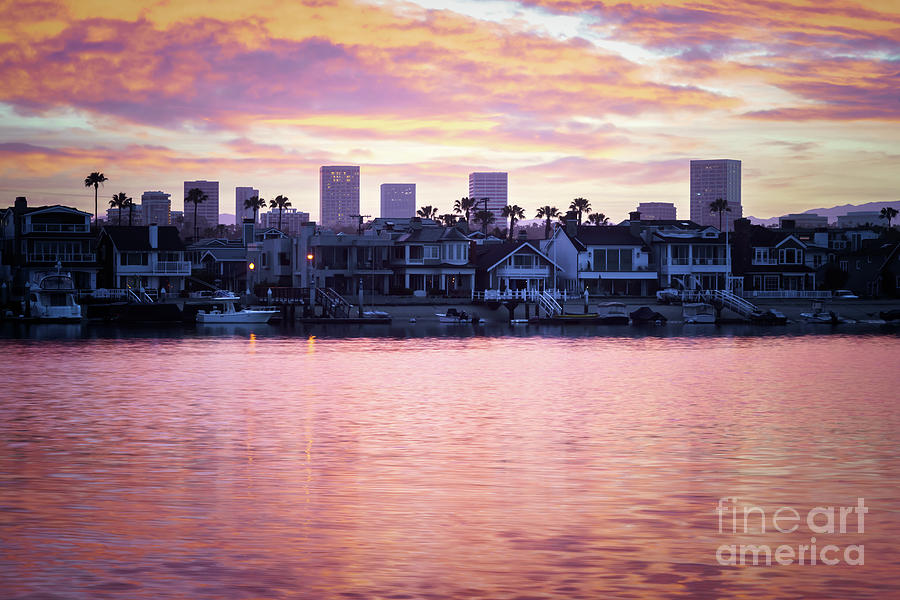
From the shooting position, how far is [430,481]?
24.6 m

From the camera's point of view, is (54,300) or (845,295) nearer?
(54,300)

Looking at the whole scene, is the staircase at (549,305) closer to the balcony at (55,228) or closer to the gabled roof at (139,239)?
the gabled roof at (139,239)

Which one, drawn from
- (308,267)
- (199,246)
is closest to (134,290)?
(308,267)

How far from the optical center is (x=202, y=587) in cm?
1605

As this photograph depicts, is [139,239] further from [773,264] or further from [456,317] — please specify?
[773,264]

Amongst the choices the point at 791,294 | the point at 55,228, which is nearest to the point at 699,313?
the point at 791,294

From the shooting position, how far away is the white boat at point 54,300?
97.2 metres

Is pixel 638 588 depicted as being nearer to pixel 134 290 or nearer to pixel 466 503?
pixel 466 503

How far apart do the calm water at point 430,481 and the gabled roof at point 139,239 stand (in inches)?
2371

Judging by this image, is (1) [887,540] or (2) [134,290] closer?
(1) [887,540]

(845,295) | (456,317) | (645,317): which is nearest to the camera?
(456,317)

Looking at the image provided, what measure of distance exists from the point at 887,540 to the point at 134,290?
3957 inches

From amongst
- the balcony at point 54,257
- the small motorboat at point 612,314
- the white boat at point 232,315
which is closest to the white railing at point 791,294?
the small motorboat at point 612,314

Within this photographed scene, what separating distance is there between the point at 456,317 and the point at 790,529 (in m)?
81.3
